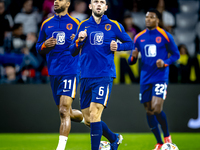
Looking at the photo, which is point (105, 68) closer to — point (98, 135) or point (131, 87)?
point (98, 135)

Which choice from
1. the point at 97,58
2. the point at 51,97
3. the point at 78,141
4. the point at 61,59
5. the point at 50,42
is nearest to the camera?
the point at 97,58

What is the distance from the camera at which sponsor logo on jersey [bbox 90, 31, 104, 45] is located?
4.73m

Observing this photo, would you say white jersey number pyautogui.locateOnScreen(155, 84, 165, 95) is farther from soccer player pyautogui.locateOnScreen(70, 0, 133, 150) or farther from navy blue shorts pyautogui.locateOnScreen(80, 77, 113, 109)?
navy blue shorts pyautogui.locateOnScreen(80, 77, 113, 109)

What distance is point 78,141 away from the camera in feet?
Result: 24.5

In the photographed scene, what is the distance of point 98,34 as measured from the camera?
4.75 meters

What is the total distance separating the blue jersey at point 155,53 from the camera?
20.0 ft

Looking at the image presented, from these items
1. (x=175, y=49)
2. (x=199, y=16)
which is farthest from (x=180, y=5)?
(x=175, y=49)

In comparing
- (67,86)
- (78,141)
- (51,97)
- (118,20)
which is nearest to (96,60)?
(67,86)

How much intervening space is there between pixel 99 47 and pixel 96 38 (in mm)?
129

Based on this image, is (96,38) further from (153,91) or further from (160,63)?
(153,91)

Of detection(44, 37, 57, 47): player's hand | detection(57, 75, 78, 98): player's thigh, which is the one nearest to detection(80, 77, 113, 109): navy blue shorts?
detection(57, 75, 78, 98): player's thigh

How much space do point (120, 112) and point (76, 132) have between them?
1218 mm

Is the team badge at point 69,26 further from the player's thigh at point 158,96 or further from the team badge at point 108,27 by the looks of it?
the player's thigh at point 158,96

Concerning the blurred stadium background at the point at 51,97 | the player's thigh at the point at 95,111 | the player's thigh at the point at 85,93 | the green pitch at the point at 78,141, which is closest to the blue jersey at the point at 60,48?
the player's thigh at the point at 85,93
